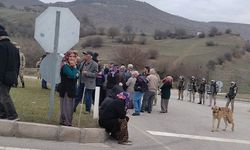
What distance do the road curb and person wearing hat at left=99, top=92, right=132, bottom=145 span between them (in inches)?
30.1

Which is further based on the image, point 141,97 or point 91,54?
point 141,97

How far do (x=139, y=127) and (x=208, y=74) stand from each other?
6303cm

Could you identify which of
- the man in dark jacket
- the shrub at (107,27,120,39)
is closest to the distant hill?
the shrub at (107,27,120,39)

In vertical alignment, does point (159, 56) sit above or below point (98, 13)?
below

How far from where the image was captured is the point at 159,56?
9762cm

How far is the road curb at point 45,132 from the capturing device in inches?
441

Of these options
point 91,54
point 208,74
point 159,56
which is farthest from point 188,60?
point 91,54

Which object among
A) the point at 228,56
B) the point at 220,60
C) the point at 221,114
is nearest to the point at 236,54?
the point at 228,56

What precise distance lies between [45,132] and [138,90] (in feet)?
31.6

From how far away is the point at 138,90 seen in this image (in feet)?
67.8

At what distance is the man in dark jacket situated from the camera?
11648 mm

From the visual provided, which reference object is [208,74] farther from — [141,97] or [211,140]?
[211,140]

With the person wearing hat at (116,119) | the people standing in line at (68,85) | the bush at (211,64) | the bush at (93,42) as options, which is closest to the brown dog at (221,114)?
the person wearing hat at (116,119)

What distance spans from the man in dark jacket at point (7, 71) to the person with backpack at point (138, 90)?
8999 millimetres
